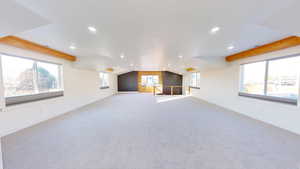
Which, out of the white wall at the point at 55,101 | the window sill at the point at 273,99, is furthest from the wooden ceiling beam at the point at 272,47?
the white wall at the point at 55,101

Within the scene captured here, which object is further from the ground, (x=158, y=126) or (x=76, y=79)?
(x=76, y=79)

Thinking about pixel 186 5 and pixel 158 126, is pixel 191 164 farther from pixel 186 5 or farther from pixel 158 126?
pixel 186 5

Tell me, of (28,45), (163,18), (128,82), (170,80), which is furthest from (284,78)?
(128,82)

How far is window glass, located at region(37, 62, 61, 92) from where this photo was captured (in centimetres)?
344

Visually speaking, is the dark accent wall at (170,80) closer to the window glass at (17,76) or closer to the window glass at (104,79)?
the window glass at (104,79)

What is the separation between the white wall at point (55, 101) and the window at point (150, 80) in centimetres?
541

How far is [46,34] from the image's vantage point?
91.0 inches

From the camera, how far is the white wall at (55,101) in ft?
8.20

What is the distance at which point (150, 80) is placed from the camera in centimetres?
1151

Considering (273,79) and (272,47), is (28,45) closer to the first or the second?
(272,47)

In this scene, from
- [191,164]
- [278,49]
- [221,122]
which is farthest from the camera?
[221,122]

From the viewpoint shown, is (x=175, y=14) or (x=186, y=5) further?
(x=175, y=14)

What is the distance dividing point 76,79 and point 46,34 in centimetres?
285

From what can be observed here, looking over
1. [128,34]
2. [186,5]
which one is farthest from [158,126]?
[186,5]
